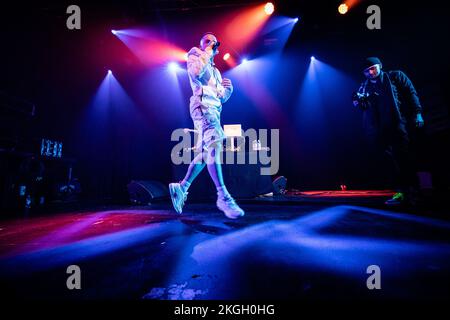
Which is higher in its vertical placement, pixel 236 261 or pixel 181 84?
pixel 181 84

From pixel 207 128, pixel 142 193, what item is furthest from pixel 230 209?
pixel 142 193

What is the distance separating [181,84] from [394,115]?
746 cm

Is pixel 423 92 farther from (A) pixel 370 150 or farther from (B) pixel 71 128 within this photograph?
(B) pixel 71 128

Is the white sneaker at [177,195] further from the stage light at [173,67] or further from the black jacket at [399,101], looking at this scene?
the stage light at [173,67]

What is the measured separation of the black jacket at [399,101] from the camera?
3172 millimetres

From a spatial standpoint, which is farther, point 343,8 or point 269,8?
point 269,8

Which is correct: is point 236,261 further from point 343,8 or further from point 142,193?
point 343,8

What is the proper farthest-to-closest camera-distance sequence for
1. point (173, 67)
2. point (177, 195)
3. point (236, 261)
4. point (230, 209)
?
point (173, 67) → point (177, 195) → point (230, 209) → point (236, 261)

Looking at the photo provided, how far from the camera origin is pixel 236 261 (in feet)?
3.67

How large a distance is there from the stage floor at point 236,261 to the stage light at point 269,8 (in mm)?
6654

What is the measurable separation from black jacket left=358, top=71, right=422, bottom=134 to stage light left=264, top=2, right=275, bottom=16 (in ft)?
14.4

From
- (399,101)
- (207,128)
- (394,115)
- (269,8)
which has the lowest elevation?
(207,128)

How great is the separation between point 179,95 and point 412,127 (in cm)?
745

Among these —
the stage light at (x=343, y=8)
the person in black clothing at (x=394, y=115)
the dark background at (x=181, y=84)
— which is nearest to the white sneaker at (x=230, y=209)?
the person in black clothing at (x=394, y=115)
